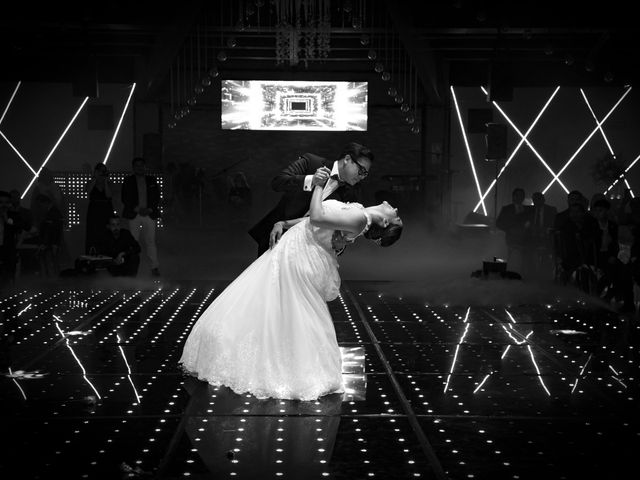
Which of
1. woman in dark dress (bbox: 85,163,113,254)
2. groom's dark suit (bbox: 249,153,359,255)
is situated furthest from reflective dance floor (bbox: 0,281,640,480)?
woman in dark dress (bbox: 85,163,113,254)

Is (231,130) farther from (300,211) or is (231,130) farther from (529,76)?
(300,211)

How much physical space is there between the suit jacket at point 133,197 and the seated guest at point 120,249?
2.69 feet

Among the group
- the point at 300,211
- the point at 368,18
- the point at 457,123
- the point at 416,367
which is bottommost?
the point at 416,367

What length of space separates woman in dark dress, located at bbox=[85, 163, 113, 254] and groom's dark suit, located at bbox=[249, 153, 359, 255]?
4281 mm

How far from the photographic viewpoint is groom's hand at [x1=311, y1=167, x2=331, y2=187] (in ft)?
12.5

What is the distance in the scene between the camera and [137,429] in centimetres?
341

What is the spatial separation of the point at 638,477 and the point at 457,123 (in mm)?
11850

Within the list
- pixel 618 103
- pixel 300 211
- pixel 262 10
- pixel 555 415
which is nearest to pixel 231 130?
pixel 262 10

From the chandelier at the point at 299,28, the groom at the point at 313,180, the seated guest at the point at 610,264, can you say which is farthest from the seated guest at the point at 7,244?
the seated guest at the point at 610,264

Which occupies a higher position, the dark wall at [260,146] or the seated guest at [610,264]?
the dark wall at [260,146]

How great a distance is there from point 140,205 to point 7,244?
6.15 feet

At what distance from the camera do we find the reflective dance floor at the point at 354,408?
303 cm

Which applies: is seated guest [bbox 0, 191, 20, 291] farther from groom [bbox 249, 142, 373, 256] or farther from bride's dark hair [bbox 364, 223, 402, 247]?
bride's dark hair [bbox 364, 223, 402, 247]

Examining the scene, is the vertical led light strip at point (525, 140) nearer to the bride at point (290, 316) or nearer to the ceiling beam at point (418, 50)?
the ceiling beam at point (418, 50)
